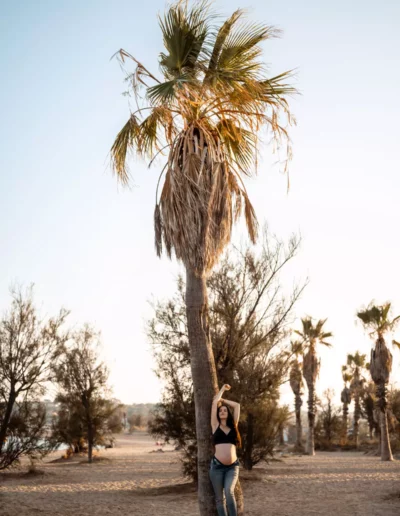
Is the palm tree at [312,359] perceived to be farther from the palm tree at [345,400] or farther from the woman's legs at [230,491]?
the woman's legs at [230,491]

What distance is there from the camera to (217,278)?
16125mm

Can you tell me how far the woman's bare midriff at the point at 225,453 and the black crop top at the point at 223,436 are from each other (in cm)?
6

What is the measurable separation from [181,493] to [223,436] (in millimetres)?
8022

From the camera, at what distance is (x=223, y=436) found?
7867mm

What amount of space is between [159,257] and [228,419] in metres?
3.22

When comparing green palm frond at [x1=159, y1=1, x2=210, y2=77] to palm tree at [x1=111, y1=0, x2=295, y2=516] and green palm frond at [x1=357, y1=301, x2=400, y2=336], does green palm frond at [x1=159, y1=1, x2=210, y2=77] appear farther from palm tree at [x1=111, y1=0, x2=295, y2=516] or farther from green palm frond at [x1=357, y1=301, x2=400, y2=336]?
green palm frond at [x1=357, y1=301, x2=400, y2=336]

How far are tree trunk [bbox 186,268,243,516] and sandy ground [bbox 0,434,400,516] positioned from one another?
153 inches

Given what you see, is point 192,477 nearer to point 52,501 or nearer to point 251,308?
point 52,501

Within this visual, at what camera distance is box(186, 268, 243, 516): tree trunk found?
8.15 metres

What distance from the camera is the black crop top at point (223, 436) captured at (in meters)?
7.82

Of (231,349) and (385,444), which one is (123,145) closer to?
(231,349)

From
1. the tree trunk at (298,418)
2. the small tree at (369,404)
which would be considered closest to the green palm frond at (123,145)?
the tree trunk at (298,418)

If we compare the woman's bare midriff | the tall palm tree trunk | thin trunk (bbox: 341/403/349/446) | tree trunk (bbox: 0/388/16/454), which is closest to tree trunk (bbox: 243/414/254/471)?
tree trunk (bbox: 0/388/16/454)

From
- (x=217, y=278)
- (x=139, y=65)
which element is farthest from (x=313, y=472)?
(x=139, y=65)
